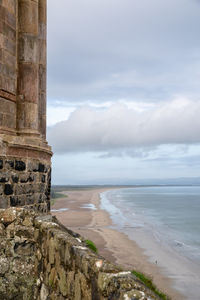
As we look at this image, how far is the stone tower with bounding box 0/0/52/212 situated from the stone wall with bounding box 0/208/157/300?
354cm

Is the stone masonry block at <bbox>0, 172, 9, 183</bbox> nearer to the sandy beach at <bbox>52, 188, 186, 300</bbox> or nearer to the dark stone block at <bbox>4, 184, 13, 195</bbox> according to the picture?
the dark stone block at <bbox>4, 184, 13, 195</bbox>

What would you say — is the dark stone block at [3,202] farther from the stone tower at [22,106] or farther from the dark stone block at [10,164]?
the dark stone block at [10,164]

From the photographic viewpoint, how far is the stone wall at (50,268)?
2.81 m

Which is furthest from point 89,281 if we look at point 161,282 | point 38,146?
point 161,282

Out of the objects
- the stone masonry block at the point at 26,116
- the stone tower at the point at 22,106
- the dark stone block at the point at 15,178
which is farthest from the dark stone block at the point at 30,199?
the stone masonry block at the point at 26,116

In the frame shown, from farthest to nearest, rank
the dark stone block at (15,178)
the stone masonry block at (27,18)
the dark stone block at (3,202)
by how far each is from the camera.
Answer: the stone masonry block at (27,18), the dark stone block at (15,178), the dark stone block at (3,202)

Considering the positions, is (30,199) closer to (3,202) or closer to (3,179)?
(3,202)

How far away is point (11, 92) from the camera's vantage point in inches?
383

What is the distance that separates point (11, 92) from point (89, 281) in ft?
24.6

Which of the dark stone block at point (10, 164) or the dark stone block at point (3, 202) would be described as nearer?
the dark stone block at point (3, 202)

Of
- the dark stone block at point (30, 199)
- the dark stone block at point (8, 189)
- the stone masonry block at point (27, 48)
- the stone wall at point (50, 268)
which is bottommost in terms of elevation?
the stone wall at point (50, 268)

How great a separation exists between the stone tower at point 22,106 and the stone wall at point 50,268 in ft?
11.6

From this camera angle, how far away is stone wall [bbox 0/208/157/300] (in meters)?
2.81

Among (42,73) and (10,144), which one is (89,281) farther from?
(42,73)
